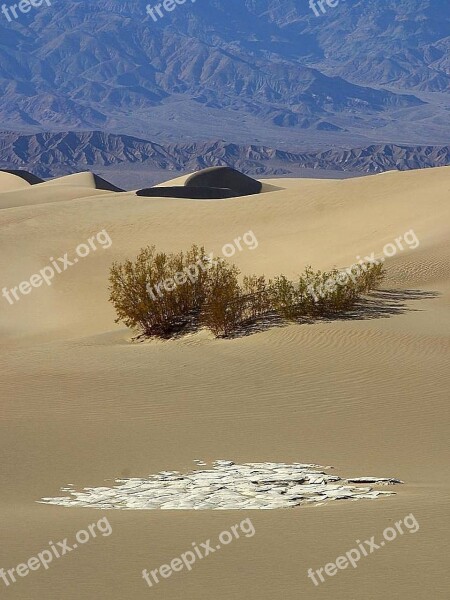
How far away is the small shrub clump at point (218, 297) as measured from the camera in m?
16.8

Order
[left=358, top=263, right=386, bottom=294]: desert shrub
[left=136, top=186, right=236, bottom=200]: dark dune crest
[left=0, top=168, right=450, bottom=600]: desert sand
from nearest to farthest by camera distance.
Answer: [left=0, top=168, right=450, bottom=600]: desert sand
[left=358, top=263, right=386, bottom=294]: desert shrub
[left=136, top=186, right=236, bottom=200]: dark dune crest

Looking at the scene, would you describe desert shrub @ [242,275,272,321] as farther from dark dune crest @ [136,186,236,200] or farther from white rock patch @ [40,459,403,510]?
dark dune crest @ [136,186,236,200]

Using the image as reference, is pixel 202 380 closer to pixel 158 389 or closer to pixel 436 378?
pixel 158 389

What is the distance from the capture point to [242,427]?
37.6 feet

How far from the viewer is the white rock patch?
8.24m

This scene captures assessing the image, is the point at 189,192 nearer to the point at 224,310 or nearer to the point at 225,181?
the point at 225,181

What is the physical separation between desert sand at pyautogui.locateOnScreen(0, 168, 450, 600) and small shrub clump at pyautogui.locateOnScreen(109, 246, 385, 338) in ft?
1.62

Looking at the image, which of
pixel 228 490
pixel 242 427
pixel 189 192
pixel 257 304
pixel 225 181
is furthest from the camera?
pixel 225 181

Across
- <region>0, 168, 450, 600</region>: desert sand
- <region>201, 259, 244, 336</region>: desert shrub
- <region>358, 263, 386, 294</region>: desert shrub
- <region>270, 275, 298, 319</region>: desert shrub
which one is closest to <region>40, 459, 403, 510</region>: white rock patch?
<region>0, 168, 450, 600</region>: desert sand

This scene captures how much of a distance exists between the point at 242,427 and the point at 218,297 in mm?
5668

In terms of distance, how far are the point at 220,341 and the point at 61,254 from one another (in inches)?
630

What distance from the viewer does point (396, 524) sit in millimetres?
7203

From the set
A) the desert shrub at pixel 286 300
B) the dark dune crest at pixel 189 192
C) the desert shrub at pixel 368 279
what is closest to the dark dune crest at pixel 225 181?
the dark dune crest at pixel 189 192

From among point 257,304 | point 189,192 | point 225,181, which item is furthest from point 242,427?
point 225,181
